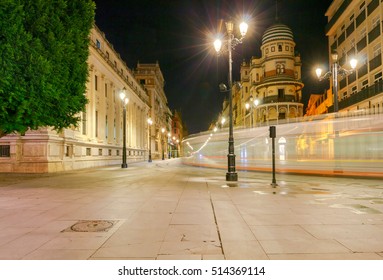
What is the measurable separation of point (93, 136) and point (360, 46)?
99.7 ft

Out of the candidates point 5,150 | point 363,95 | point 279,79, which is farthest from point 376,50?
point 5,150

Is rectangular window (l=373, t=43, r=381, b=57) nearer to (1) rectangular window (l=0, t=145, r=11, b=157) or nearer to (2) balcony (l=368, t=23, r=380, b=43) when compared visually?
(2) balcony (l=368, t=23, r=380, b=43)

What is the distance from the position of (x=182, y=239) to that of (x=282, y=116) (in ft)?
178

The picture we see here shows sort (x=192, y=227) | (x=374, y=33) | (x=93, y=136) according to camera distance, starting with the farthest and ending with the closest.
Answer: (x=93, y=136) → (x=374, y=33) → (x=192, y=227)

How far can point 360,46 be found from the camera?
3453 cm

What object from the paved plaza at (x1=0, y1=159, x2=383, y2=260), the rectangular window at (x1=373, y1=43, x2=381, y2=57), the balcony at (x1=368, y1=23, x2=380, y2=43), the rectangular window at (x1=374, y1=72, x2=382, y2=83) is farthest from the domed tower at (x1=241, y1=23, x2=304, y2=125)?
the paved plaza at (x1=0, y1=159, x2=383, y2=260)

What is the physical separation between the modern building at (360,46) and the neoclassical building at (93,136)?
23434 millimetres

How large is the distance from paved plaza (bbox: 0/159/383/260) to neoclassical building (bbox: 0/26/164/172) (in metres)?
9.80

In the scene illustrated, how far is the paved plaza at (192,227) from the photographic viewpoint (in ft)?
16.3

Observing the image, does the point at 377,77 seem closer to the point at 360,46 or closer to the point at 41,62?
the point at 360,46

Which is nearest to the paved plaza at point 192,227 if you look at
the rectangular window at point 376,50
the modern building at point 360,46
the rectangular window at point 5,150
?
the rectangular window at point 5,150

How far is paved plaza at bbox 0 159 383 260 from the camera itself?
496cm

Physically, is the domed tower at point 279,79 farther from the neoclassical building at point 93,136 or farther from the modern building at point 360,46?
the neoclassical building at point 93,136

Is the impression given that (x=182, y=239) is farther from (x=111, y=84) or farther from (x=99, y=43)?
(x=111, y=84)
